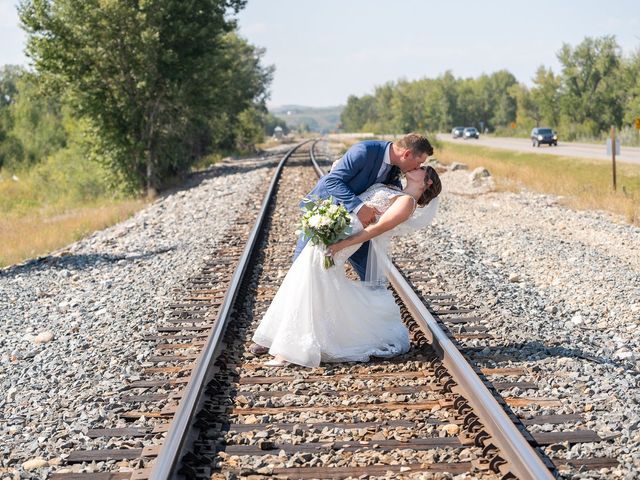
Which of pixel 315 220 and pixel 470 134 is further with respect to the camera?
pixel 470 134

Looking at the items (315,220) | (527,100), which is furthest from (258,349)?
(527,100)

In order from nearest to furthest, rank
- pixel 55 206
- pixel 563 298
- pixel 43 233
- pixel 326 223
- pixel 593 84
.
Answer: pixel 326 223 → pixel 563 298 → pixel 43 233 → pixel 55 206 → pixel 593 84

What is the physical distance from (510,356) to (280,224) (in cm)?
826

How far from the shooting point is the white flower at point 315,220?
20.4ft

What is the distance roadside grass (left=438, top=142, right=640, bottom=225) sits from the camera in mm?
17344

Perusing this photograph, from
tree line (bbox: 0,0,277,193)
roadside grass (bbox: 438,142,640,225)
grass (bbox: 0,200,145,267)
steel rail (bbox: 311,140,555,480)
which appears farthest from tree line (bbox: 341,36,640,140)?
steel rail (bbox: 311,140,555,480)

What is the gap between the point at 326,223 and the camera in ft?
20.3

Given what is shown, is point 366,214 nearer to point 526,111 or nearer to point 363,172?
point 363,172

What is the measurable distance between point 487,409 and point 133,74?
80.1 ft

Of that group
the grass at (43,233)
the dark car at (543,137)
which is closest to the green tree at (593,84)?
the dark car at (543,137)

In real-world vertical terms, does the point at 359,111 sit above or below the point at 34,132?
above

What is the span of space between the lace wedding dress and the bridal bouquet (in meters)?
0.08

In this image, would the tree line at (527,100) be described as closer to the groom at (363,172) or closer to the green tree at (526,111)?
the green tree at (526,111)

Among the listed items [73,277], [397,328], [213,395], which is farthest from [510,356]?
[73,277]
